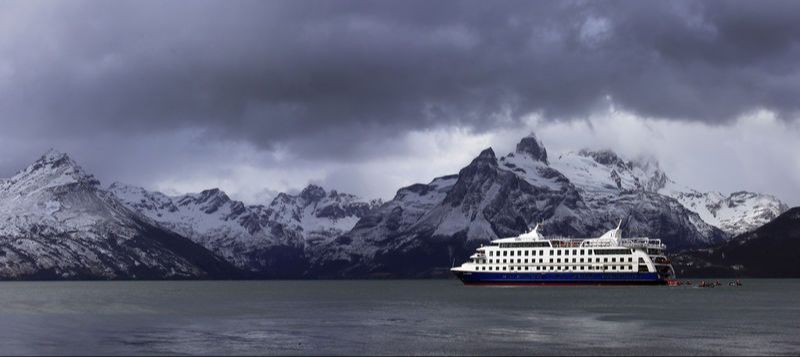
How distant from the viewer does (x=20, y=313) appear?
635ft

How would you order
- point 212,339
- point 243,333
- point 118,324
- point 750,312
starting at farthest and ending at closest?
1. point 750,312
2. point 118,324
3. point 243,333
4. point 212,339

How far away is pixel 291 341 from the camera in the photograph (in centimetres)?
12700

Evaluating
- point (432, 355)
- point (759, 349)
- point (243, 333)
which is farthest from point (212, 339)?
point (759, 349)

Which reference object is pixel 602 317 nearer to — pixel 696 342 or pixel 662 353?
pixel 696 342

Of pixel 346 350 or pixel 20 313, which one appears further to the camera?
pixel 20 313

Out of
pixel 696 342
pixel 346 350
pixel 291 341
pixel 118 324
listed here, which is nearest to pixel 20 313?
pixel 118 324

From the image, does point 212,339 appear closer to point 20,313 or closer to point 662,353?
point 662,353

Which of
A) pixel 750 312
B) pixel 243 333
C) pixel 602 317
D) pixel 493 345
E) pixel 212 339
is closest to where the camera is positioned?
pixel 493 345

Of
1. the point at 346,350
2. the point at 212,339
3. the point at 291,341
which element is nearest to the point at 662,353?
the point at 346,350

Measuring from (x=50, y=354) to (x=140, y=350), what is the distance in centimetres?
949

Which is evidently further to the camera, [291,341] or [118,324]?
[118,324]

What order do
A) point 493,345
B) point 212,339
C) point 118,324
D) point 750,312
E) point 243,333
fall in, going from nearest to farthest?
point 493,345, point 212,339, point 243,333, point 118,324, point 750,312

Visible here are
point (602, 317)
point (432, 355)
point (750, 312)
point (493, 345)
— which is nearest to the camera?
point (432, 355)

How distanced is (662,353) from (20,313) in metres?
127
